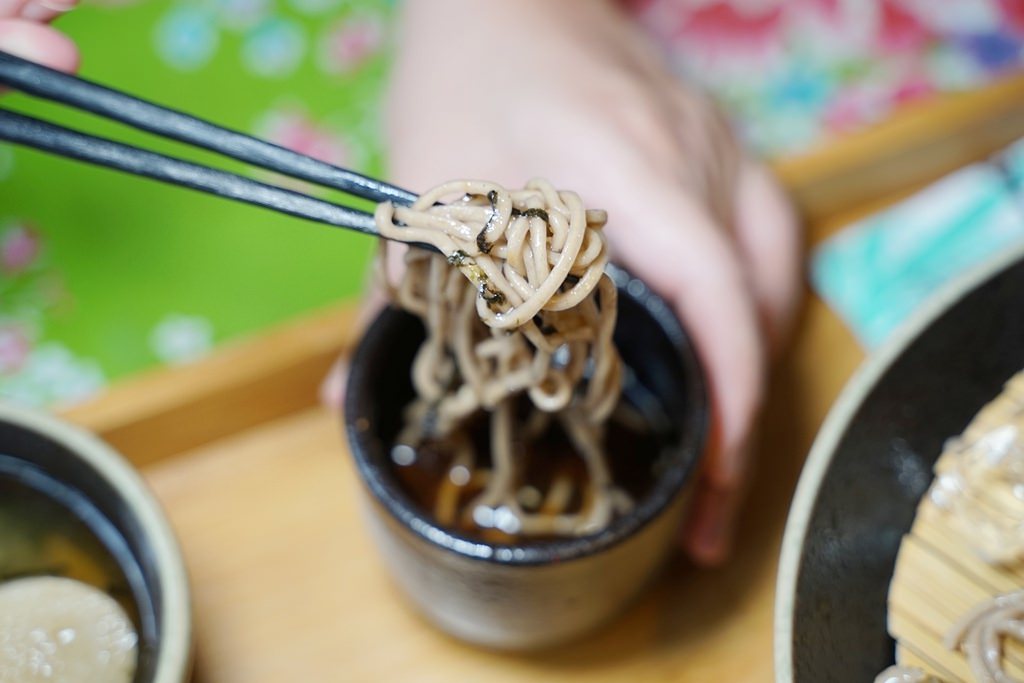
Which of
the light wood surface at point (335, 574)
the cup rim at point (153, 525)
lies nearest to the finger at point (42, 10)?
the cup rim at point (153, 525)

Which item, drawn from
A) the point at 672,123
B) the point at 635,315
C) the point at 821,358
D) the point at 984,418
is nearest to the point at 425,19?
the point at 672,123

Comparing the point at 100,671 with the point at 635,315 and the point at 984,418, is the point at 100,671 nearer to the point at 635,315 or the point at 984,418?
the point at 635,315

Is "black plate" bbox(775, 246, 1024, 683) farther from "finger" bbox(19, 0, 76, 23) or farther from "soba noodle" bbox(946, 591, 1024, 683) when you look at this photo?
"finger" bbox(19, 0, 76, 23)

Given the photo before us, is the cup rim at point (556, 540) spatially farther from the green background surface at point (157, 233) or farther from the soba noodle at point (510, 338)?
the green background surface at point (157, 233)

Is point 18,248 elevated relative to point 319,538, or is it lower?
elevated

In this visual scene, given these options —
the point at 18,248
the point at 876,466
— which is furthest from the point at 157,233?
the point at 876,466

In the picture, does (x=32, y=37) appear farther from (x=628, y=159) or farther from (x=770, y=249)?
(x=770, y=249)

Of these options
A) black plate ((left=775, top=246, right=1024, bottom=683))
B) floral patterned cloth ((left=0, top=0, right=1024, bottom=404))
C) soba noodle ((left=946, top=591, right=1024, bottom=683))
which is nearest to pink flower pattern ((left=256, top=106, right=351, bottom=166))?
floral patterned cloth ((left=0, top=0, right=1024, bottom=404))
